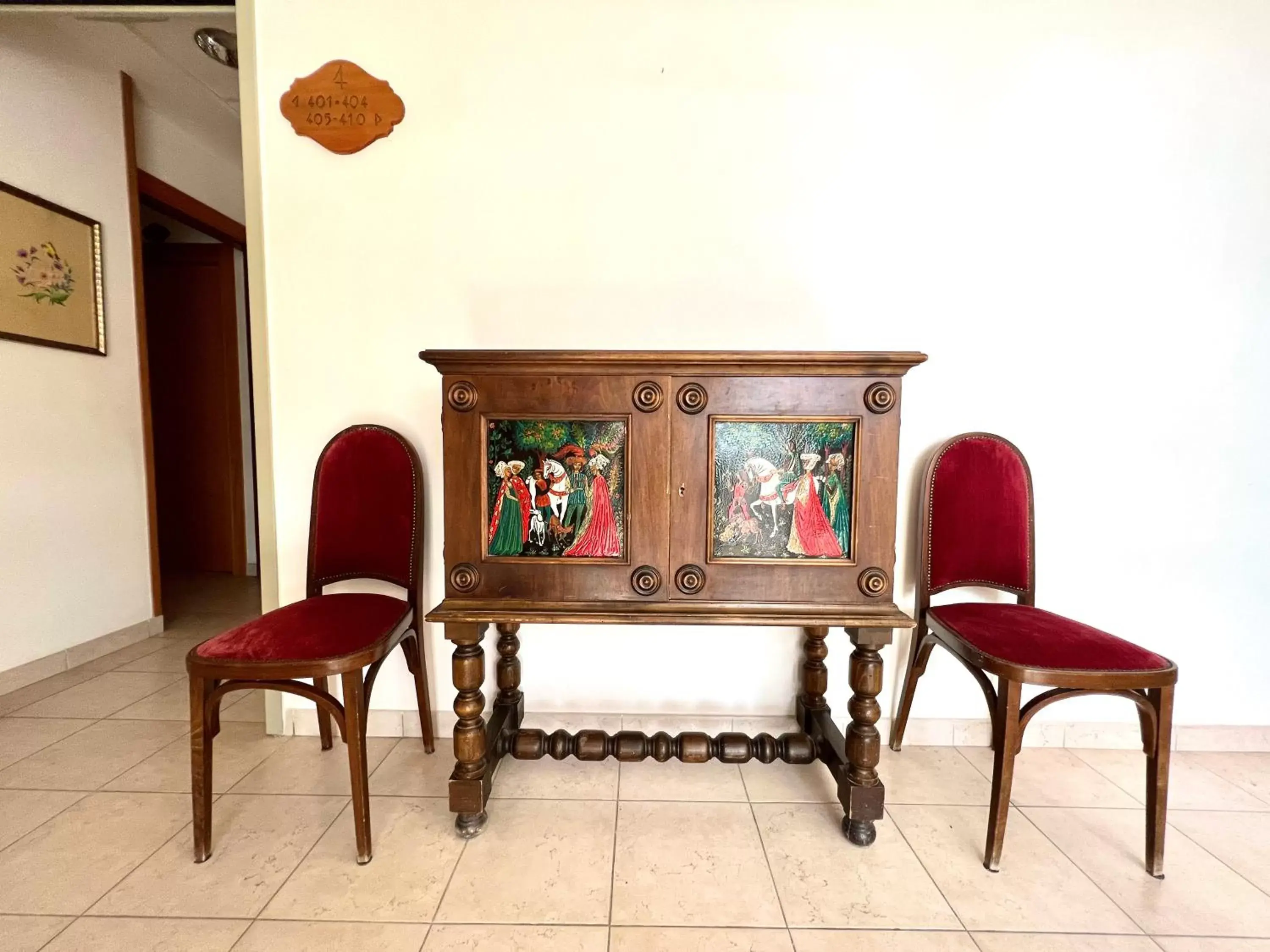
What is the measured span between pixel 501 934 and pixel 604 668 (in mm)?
838

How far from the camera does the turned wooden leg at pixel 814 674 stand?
180cm

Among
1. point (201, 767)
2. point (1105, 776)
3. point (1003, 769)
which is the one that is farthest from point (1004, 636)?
point (201, 767)

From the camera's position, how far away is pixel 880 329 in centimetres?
183

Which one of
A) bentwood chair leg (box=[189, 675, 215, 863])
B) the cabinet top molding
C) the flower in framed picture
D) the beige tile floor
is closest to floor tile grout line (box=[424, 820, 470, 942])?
the beige tile floor

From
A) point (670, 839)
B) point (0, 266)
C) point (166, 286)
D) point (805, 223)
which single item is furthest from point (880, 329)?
point (166, 286)

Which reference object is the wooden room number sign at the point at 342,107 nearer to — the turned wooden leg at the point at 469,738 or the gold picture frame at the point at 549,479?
the gold picture frame at the point at 549,479

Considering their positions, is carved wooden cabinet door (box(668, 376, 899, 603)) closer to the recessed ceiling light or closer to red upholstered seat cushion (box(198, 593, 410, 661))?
red upholstered seat cushion (box(198, 593, 410, 661))

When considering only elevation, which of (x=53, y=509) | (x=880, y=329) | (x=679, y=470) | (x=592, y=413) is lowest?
(x=53, y=509)

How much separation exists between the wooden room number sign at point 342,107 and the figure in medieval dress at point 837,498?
5.91ft

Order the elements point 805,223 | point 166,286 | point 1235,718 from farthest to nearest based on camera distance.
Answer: point 166,286 → point 1235,718 → point 805,223

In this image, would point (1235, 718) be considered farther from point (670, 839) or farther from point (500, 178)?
point (500, 178)

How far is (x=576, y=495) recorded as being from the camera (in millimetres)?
1347

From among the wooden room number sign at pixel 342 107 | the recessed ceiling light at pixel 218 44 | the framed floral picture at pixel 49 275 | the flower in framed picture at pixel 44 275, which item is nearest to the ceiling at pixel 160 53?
the recessed ceiling light at pixel 218 44

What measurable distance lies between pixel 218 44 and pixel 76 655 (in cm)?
289
